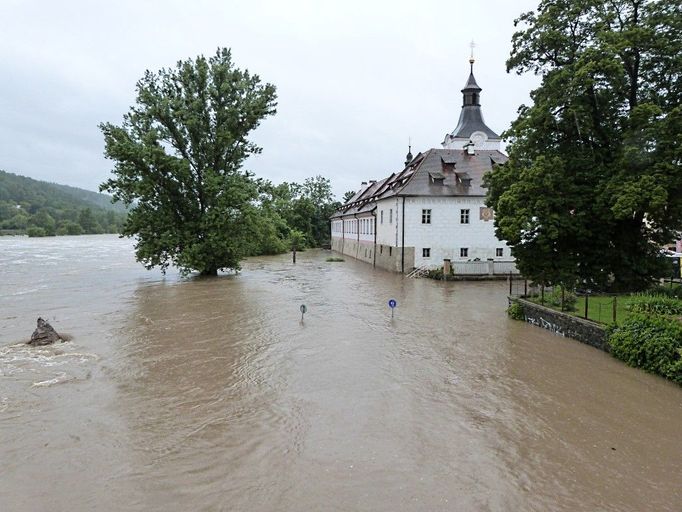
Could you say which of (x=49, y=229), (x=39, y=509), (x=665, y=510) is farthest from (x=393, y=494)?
(x=49, y=229)

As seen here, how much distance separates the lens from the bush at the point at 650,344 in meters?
9.52

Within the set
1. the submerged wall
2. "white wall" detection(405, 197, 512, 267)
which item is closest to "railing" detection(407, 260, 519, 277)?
"white wall" detection(405, 197, 512, 267)

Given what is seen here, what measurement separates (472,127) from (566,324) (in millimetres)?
33754

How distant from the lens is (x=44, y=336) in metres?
12.7

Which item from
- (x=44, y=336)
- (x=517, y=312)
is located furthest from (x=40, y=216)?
(x=517, y=312)

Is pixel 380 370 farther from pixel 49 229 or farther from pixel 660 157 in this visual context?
pixel 49 229

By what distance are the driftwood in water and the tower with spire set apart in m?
36.8

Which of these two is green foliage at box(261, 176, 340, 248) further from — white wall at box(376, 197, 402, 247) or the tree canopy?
the tree canopy

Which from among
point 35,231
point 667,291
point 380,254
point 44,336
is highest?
point 35,231

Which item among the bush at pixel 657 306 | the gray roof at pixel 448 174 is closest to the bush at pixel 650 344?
the bush at pixel 657 306

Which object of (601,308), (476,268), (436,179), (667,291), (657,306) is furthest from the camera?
(436,179)

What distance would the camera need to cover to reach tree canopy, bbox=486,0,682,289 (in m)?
13.8

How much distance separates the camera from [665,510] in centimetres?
542

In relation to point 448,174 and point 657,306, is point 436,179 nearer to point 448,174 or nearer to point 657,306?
point 448,174
